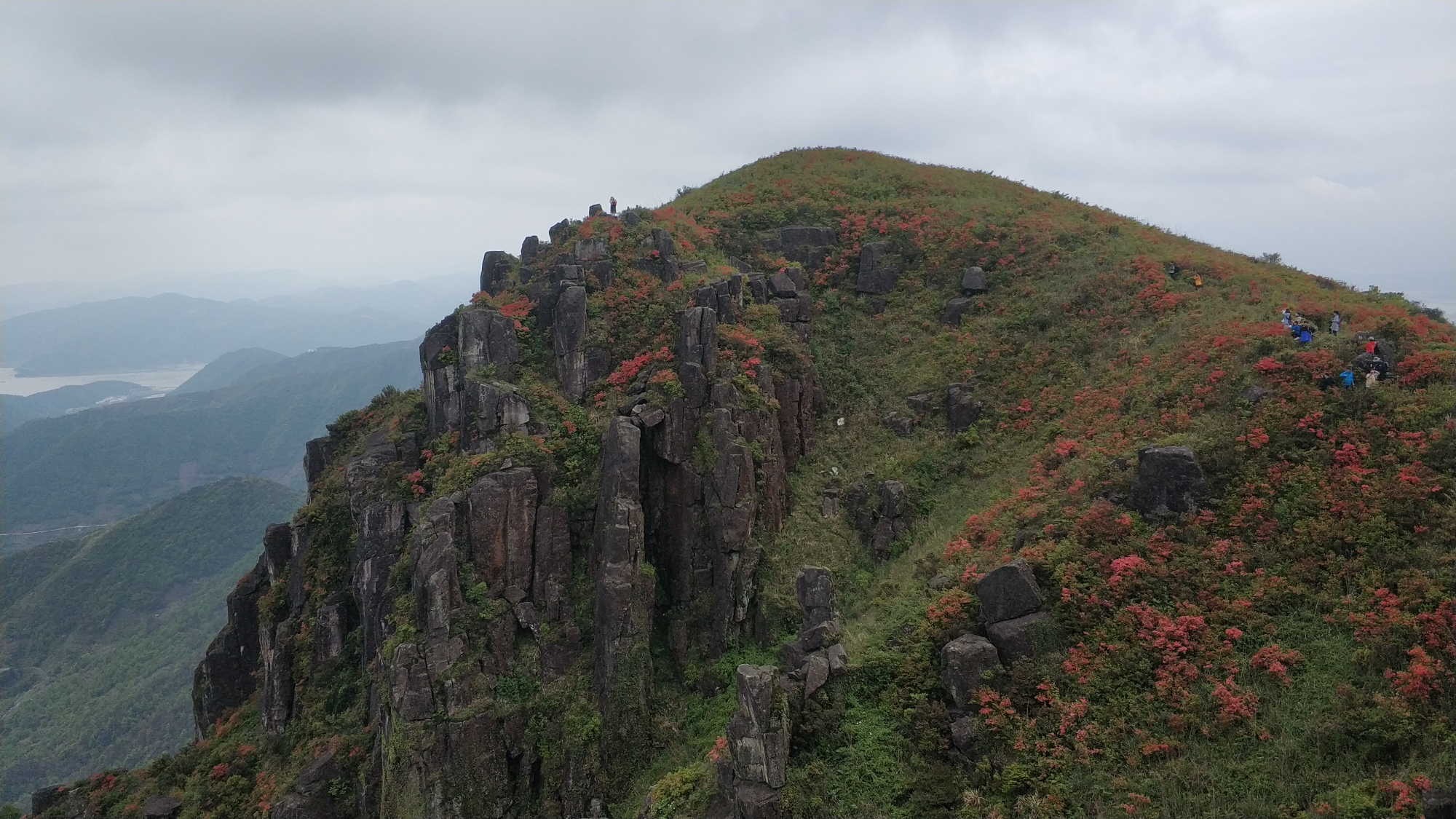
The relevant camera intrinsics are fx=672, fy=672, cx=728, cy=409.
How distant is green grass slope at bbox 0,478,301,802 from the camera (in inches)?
2552

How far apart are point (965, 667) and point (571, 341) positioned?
20402 millimetres

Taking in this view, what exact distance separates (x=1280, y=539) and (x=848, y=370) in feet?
67.0

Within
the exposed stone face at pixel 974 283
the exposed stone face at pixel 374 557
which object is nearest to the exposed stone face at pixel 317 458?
the exposed stone face at pixel 374 557

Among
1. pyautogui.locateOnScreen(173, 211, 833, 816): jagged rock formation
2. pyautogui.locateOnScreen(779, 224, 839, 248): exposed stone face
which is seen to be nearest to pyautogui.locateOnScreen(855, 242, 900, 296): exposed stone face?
pyautogui.locateOnScreen(779, 224, 839, 248): exposed stone face

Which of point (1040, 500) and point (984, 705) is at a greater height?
point (1040, 500)

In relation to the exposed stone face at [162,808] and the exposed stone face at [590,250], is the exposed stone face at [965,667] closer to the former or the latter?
the exposed stone face at [590,250]

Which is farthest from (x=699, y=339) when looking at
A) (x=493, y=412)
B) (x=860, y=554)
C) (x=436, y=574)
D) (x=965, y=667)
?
(x=965, y=667)

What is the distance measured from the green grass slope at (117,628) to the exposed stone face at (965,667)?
75.7 meters

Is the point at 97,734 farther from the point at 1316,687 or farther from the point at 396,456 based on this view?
the point at 1316,687

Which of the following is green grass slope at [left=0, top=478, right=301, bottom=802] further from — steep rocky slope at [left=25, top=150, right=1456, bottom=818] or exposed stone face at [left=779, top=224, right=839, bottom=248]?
exposed stone face at [left=779, top=224, right=839, bottom=248]

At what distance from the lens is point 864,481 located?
93.9 ft

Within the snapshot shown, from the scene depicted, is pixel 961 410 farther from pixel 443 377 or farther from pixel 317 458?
pixel 317 458

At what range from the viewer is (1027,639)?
54.6 feet

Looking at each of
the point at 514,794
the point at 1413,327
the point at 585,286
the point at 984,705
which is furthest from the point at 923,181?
the point at 514,794
